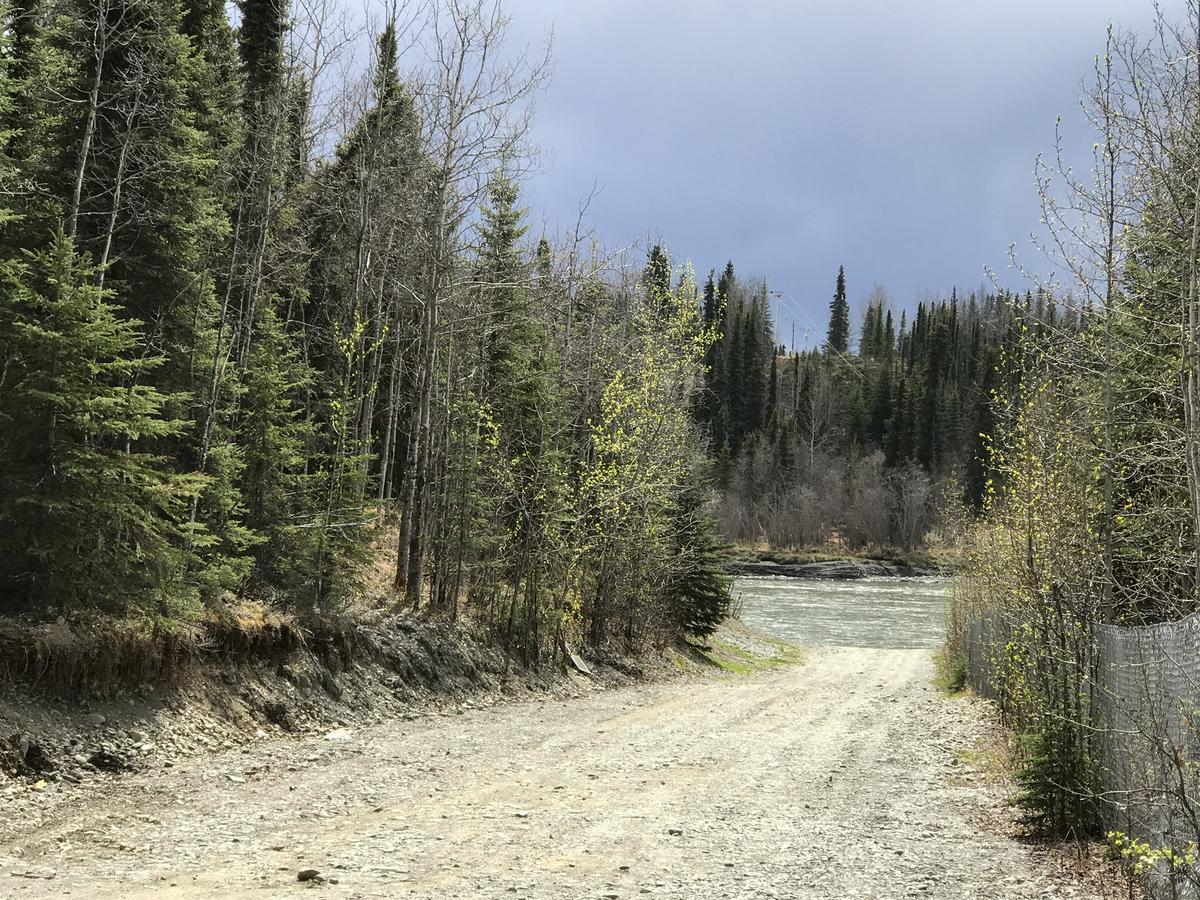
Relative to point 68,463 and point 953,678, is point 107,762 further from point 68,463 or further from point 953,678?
point 953,678

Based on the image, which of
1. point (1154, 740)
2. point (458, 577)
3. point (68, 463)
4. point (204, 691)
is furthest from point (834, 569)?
point (1154, 740)

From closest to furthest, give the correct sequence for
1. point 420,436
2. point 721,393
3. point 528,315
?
point 420,436 → point 528,315 → point 721,393

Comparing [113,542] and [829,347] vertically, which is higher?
[829,347]

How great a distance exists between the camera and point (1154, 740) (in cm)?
520

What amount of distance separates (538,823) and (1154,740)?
461 cm

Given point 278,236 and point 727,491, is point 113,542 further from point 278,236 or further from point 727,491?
point 727,491

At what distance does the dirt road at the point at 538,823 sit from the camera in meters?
6.04

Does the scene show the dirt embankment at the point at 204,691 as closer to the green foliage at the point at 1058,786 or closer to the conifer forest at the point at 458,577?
the conifer forest at the point at 458,577

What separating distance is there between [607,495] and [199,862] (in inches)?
509

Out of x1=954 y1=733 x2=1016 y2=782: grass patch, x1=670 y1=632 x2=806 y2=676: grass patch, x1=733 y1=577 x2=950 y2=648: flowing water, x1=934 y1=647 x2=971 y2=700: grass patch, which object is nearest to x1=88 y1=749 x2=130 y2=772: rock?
x1=954 y1=733 x2=1016 y2=782: grass patch

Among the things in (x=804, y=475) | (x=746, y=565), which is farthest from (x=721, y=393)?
(x=746, y=565)

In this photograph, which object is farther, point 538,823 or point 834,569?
point 834,569

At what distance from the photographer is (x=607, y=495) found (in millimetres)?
18578

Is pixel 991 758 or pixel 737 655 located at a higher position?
pixel 991 758
